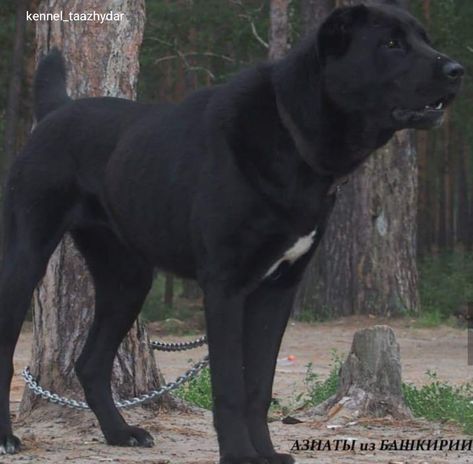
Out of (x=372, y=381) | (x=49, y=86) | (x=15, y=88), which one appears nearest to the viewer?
(x=49, y=86)

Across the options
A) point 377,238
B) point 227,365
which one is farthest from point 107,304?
point 377,238

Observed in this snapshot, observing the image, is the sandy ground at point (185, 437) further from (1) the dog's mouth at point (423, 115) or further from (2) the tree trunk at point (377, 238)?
(2) the tree trunk at point (377, 238)

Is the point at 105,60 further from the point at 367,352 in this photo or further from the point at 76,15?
the point at 367,352

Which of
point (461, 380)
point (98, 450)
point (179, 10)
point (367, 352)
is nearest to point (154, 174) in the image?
A: point (98, 450)

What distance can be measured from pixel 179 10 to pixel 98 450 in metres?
18.2

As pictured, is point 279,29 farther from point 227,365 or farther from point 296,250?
point 227,365

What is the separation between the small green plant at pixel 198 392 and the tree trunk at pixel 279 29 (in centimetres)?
1022

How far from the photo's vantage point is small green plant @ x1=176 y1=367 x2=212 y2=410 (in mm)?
7477

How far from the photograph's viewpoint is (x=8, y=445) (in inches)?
221

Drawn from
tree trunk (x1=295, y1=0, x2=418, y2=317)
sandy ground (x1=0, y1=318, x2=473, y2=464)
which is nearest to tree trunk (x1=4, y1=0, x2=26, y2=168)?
tree trunk (x1=295, y1=0, x2=418, y2=317)

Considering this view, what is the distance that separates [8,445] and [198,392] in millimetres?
2291

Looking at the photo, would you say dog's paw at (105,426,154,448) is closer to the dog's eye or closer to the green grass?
the green grass

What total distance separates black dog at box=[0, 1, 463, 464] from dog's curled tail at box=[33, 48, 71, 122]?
31 cm

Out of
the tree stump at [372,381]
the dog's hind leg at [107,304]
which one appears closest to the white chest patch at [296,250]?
the dog's hind leg at [107,304]
